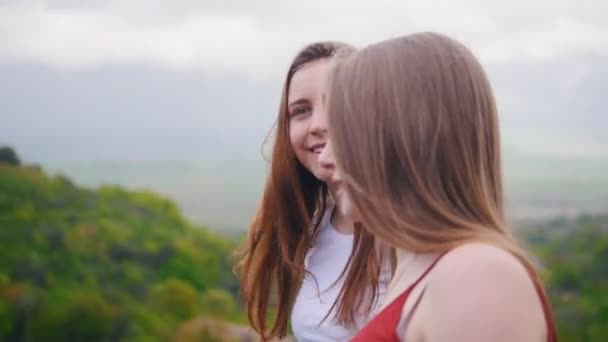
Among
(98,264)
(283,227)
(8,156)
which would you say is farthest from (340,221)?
(8,156)

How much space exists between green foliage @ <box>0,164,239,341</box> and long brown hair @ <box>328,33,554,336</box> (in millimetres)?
4789

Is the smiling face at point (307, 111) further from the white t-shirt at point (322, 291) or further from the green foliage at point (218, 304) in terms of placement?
the green foliage at point (218, 304)

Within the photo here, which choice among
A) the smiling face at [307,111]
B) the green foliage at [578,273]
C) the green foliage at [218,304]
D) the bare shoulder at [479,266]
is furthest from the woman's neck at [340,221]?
the green foliage at [218,304]

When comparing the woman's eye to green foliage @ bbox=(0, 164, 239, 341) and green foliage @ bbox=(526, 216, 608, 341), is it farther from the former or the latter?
green foliage @ bbox=(0, 164, 239, 341)

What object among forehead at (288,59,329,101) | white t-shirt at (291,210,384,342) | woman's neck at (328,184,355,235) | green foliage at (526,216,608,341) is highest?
forehead at (288,59,329,101)

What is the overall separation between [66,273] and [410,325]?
5.50 m

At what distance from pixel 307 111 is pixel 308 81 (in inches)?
3.9

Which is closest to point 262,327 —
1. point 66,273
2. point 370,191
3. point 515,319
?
point 370,191

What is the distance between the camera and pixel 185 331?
19.4 feet

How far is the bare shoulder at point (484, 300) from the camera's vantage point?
47.1 inches

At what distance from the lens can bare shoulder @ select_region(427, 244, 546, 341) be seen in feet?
3.92

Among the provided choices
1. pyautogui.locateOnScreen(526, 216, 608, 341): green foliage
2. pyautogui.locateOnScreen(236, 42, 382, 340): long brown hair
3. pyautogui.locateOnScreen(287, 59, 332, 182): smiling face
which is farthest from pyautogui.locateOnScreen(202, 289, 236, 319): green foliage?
pyautogui.locateOnScreen(287, 59, 332, 182): smiling face

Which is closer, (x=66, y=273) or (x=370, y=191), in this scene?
(x=370, y=191)

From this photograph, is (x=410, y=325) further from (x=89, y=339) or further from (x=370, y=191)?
(x=89, y=339)
